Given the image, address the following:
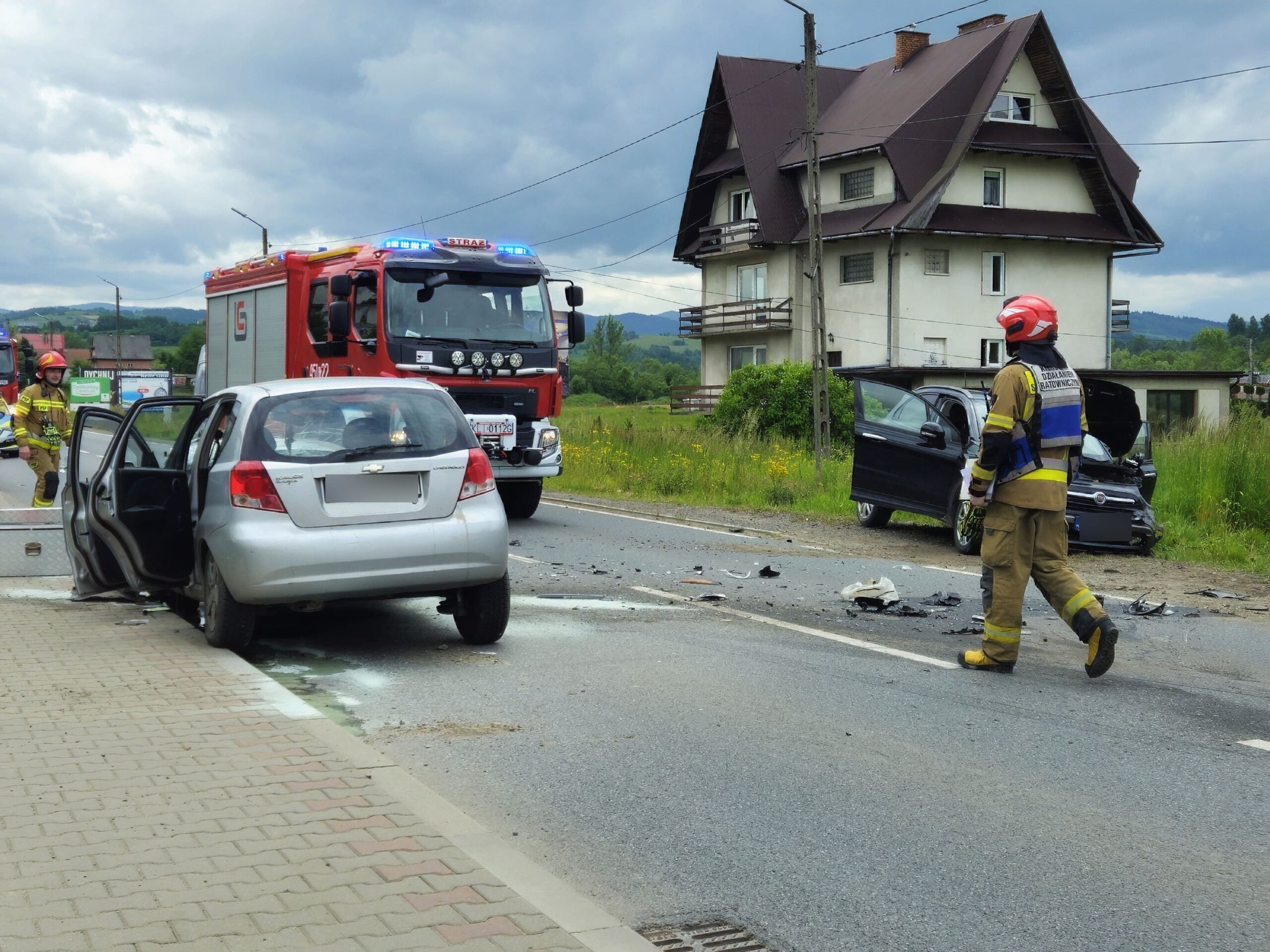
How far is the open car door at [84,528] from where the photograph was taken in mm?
9164

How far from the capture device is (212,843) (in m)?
4.46

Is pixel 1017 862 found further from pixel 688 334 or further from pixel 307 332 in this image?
pixel 688 334

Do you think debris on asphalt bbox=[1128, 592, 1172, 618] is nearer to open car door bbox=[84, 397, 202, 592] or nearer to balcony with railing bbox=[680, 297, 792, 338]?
open car door bbox=[84, 397, 202, 592]

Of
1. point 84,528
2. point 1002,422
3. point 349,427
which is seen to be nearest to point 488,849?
point 349,427

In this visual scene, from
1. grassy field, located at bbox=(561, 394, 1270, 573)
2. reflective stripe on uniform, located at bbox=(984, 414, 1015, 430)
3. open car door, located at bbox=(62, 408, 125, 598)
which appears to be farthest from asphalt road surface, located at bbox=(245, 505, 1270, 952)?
grassy field, located at bbox=(561, 394, 1270, 573)

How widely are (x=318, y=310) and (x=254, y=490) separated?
9286 mm

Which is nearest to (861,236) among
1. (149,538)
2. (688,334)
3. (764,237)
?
(764,237)

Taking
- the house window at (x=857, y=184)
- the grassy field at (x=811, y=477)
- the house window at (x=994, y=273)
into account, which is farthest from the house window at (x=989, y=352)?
the grassy field at (x=811, y=477)

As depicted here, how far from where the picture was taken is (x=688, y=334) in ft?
172

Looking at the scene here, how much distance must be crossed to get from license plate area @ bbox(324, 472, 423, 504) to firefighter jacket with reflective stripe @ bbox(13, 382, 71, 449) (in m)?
8.01

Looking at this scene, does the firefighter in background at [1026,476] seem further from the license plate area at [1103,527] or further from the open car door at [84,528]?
the license plate area at [1103,527]

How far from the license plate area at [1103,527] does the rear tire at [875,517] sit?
3479mm

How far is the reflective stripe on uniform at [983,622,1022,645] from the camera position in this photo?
25.3ft

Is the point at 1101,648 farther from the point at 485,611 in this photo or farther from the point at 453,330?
the point at 453,330
